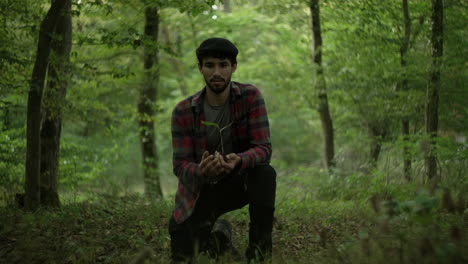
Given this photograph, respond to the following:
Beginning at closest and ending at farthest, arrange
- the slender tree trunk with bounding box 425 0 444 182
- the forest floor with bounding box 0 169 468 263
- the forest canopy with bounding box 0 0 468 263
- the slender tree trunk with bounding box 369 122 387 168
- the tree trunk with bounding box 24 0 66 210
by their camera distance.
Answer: the forest floor with bounding box 0 169 468 263 < the tree trunk with bounding box 24 0 66 210 < the forest canopy with bounding box 0 0 468 263 < the slender tree trunk with bounding box 425 0 444 182 < the slender tree trunk with bounding box 369 122 387 168

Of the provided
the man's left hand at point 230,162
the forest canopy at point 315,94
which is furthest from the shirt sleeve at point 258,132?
the forest canopy at point 315,94

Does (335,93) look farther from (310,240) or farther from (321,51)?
(310,240)

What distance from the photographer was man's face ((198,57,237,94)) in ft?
11.6

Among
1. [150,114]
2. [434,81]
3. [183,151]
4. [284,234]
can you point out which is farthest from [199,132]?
[150,114]

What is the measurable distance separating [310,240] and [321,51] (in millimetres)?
6333

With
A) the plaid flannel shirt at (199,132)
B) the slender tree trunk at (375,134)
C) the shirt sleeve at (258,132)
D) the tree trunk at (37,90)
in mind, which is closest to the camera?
the shirt sleeve at (258,132)

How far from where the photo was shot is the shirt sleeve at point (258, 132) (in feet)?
11.1

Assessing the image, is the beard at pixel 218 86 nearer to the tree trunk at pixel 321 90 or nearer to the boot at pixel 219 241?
the boot at pixel 219 241

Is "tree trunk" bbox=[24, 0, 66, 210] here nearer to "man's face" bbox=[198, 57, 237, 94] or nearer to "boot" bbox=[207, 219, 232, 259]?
"man's face" bbox=[198, 57, 237, 94]

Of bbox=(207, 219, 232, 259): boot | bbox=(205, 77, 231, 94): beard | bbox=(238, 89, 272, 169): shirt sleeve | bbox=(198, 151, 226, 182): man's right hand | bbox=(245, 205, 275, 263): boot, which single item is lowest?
bbox=(207, 219, 232, 259): boot

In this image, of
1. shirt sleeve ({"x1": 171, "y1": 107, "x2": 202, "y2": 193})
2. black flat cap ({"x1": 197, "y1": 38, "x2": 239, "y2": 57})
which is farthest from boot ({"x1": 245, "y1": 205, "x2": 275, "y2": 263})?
black flat cap ({"x1": 197, "y1": 38, "x2": 239, "y2": 57})

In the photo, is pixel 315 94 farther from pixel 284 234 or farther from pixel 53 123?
pixel 53 123

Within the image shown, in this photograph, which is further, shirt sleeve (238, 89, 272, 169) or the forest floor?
shirt sleeve (238, 89, 272, 169)

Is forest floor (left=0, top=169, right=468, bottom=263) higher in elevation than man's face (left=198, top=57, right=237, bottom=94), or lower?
lower
